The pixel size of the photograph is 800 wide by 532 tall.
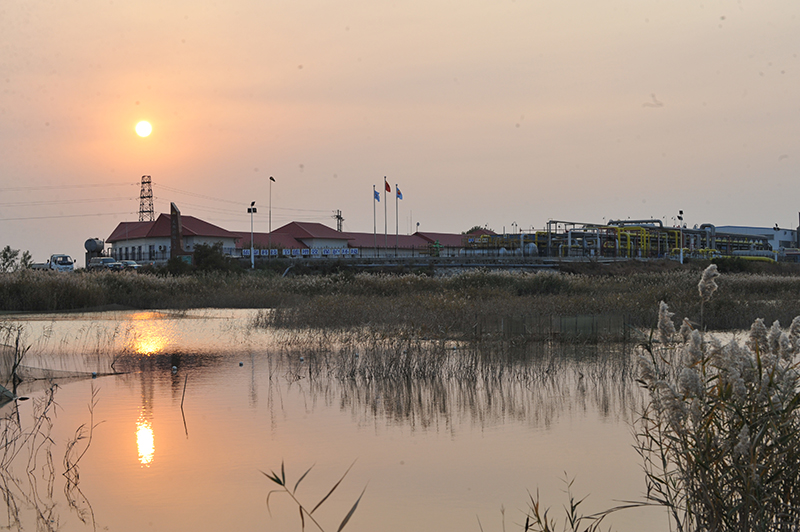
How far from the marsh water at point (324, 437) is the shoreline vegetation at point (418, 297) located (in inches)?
161

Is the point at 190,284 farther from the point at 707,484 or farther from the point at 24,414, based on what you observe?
the point at 707,484

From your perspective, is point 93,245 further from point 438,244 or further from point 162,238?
point 438,244

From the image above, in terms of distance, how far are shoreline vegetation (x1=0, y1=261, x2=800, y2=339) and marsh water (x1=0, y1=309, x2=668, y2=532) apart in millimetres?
4094

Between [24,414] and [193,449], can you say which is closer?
[193,449]

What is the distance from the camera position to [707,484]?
524 cm

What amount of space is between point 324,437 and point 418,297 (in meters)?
17.8

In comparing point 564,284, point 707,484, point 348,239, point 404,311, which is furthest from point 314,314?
point 348,239

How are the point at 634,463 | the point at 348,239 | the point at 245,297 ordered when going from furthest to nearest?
the point at 348,239 < the point at 245,297 < the point at 634,463

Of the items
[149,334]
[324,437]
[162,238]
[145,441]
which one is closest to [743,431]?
[324,437]

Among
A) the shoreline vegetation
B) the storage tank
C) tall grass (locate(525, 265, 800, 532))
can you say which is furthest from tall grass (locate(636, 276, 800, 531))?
the storage tank

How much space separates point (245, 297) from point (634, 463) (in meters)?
29.9

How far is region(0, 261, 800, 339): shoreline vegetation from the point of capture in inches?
936

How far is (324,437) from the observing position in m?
10.9

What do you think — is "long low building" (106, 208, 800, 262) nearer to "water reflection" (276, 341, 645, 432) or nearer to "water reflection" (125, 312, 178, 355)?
"water reflection" (125, 312, 178, 355)
